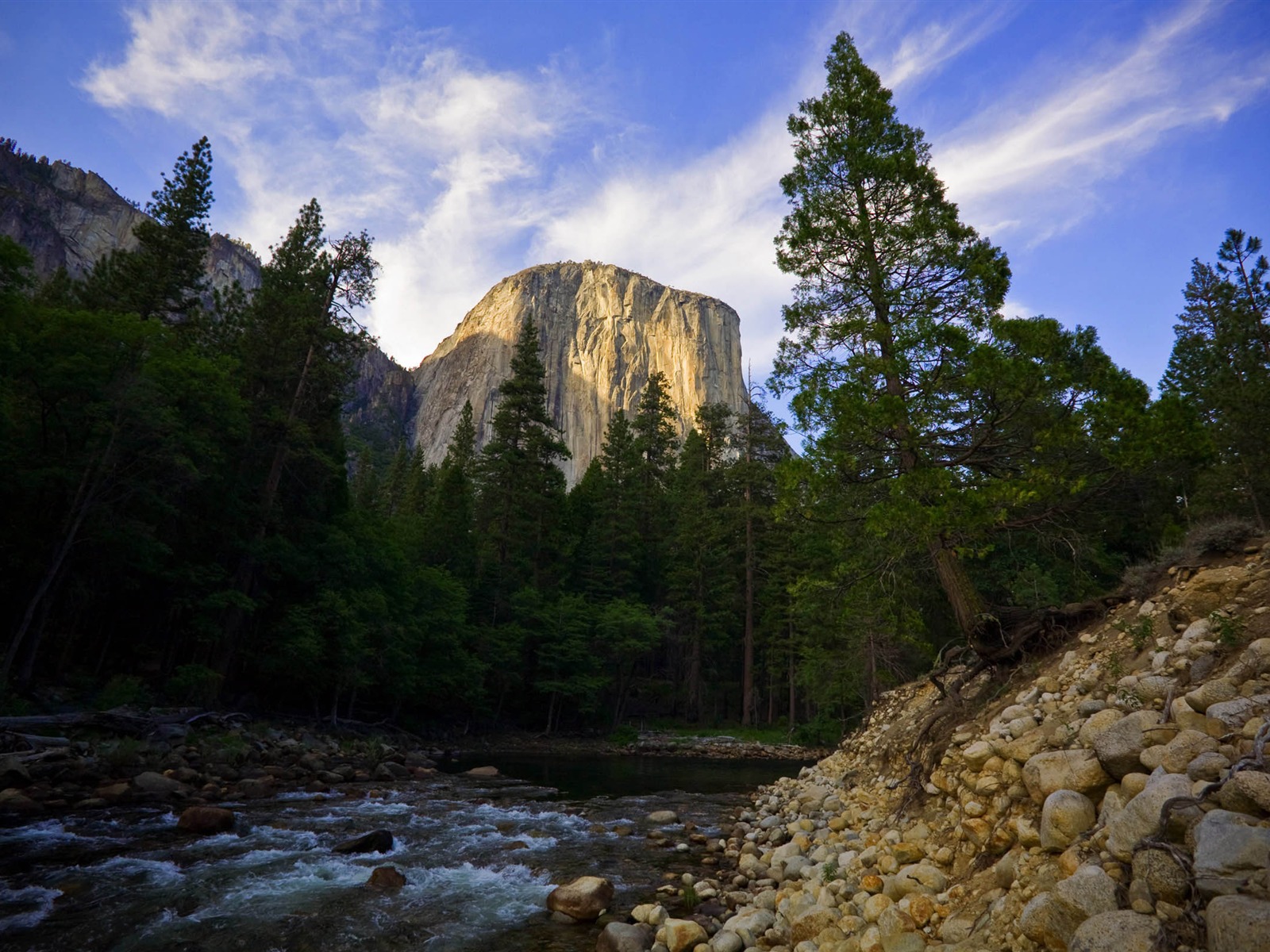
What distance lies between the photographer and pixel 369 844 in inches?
345

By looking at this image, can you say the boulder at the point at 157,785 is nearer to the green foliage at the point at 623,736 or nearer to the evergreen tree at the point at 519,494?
the evergreen tree at the point at 519,494

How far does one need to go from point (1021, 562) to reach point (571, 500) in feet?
94.0

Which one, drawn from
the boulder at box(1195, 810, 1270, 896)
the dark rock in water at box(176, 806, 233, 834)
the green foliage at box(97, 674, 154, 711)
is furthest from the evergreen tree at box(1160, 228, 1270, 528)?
the green foliage at box(97, 674, 154, 711)

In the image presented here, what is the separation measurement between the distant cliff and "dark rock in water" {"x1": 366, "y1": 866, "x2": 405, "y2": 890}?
86.7 meters

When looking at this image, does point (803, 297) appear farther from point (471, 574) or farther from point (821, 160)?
point (471, 574)

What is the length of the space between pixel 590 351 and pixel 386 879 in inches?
4417

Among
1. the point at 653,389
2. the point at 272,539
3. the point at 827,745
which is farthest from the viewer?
the point at 653,389

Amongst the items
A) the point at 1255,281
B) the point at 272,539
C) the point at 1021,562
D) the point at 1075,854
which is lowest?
the point at 1075,854

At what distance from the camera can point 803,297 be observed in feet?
35.8

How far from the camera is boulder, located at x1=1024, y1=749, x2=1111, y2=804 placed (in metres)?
4.19

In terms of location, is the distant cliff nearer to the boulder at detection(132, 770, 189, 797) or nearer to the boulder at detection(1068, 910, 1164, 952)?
the boulder at detection(132, 770, 189, 797)

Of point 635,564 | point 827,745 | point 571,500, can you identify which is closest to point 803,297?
point 827,745

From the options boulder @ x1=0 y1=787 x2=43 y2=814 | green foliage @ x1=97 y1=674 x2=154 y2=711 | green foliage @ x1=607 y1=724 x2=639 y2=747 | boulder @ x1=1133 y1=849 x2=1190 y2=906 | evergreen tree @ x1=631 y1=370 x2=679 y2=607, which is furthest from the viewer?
evergreen tree @ x1=631 y1=370 x2=679 y2=607

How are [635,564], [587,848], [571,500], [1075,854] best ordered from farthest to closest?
[571,500] → [635,564] → [587,848] → [1075,854]
